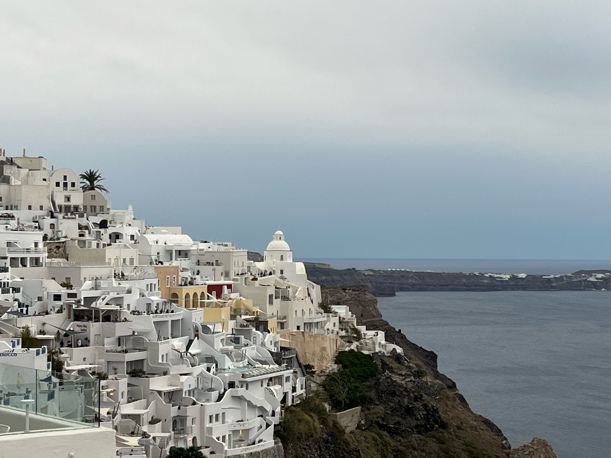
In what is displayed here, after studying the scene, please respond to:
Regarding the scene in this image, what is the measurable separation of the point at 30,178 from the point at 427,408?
2400 cm

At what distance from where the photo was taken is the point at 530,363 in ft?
275

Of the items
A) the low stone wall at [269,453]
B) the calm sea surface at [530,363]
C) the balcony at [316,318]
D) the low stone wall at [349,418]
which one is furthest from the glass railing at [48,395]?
the calm sea surface at [530,363]

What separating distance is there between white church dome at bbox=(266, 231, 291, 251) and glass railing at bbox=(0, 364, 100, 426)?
50215 mm

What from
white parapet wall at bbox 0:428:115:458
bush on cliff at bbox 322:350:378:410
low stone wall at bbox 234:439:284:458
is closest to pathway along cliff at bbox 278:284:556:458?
bush on cliff at bbox 322:350:378:410

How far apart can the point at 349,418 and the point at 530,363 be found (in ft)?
151

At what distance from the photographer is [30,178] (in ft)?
167

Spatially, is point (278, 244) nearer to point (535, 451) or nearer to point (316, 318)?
point (316, 318)

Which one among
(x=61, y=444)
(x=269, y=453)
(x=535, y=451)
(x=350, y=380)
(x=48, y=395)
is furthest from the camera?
(x=535, y=451)

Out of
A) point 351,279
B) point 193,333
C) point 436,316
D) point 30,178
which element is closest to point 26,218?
point 30,178

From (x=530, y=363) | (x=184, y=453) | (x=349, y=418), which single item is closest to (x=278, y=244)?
(x=349, y=418)

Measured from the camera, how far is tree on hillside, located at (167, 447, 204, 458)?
2670 cm

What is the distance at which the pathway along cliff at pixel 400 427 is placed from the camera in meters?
35.8

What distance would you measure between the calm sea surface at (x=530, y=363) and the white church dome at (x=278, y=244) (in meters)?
17.4

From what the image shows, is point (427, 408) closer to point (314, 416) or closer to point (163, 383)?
point (314, 416)
